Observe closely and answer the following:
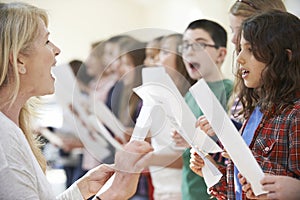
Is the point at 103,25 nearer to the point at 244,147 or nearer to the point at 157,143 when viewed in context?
the point at 157,143

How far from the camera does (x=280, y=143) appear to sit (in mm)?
978

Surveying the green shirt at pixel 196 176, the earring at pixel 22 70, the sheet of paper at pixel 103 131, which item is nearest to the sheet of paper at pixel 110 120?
the sheet of paper at pixel 103 131

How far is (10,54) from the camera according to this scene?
1033 millimetres

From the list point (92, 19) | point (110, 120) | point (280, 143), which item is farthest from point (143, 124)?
point (92, 19)

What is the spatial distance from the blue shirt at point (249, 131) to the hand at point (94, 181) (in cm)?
32

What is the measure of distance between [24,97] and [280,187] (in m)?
0.58

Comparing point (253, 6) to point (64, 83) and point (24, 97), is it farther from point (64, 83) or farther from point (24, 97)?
point (64, 83)

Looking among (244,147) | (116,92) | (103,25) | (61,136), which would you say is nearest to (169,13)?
(103,25)

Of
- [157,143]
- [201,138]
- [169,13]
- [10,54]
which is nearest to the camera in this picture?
[10,54]

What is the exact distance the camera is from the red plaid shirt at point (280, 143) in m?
0.96

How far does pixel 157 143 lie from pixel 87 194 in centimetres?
22

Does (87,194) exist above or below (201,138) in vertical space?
below

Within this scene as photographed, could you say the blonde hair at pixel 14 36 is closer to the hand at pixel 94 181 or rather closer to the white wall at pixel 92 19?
the hand at pixel 94 181

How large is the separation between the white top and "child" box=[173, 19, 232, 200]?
0.41 metres
